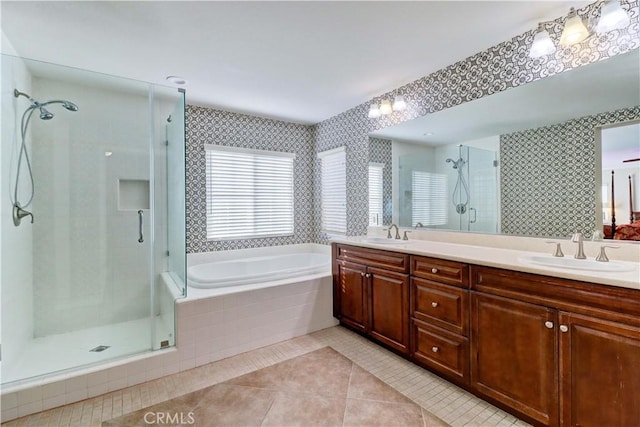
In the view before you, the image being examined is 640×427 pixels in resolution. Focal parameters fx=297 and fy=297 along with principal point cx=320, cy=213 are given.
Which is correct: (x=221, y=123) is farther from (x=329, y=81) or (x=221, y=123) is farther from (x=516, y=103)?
(x=516, y=103)

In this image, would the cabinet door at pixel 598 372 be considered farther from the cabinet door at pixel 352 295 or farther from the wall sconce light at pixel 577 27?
the wall sconce light at pixel 577 27

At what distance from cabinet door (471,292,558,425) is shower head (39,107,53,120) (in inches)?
149

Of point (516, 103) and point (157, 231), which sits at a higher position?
point (516, 103)

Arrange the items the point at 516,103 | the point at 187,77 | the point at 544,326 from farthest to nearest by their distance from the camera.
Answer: the point at 187,77 < the point at 516,103 < the point at 544,326

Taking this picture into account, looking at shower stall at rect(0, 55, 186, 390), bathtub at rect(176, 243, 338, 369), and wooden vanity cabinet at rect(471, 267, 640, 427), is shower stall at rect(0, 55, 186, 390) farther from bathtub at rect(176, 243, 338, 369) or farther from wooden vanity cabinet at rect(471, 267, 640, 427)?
wooden vanity cabinet at rect(471, 267, 640, 427)

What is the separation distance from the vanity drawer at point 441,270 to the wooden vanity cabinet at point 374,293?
103 millimetres

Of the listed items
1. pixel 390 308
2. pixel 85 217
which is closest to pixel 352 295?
pixel 390 308

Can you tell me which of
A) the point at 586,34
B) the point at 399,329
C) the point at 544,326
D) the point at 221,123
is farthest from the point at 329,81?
the point at 544,326

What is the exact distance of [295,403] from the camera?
1.87m

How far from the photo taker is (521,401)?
1620 mm

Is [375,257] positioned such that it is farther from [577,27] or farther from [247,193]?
[247,193]

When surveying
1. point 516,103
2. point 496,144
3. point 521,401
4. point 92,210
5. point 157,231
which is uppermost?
point 516,103

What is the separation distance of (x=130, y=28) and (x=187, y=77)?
29.7 inches

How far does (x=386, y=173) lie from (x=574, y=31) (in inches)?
71.7
